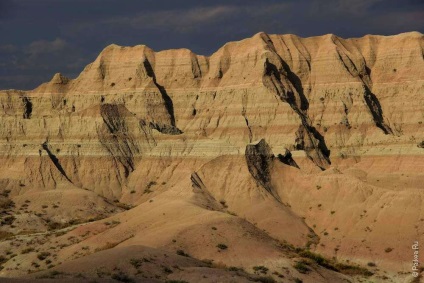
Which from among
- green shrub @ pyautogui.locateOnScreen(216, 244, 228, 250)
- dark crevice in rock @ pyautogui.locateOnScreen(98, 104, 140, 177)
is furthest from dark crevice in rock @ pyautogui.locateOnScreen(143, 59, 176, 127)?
green shrub @ pyautogui.locateOnScreen(216, 244, 228, 250)

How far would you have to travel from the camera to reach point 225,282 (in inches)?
2004

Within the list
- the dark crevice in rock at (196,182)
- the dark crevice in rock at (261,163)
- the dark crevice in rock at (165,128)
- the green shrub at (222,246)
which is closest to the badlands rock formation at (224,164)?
the dark crevice in rock at (261,163)

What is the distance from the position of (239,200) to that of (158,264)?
31584 millimetres

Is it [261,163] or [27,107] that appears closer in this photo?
[261,163]

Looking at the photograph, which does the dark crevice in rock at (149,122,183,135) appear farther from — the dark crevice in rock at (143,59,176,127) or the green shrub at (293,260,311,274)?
the green shrub at (293,260,311,274)

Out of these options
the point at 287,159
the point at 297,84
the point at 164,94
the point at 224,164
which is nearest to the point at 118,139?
the point at 164,94

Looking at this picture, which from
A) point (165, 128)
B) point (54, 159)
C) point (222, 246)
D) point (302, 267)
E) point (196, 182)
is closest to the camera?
point (302, 267)

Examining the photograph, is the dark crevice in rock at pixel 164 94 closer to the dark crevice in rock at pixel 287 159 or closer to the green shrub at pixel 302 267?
the dark crevice in rock at pixel 287 159

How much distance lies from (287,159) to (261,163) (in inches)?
272

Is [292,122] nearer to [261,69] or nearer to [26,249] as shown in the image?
[261,69]

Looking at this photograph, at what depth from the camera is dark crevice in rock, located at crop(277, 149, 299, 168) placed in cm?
9545

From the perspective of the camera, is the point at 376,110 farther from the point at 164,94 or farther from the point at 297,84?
the point at 164,94

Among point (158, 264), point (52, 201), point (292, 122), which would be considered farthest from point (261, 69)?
point (158, 264)

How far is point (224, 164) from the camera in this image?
302 feet
